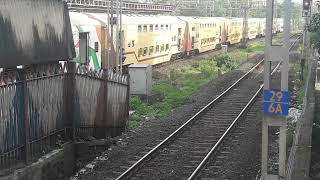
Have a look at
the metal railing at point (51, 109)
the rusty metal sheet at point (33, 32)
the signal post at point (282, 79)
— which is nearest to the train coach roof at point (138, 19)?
the metal railing at point (51, 109)

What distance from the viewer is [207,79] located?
28.6m

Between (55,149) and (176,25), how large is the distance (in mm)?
25644

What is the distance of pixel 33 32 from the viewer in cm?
964

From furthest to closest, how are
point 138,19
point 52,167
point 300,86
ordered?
point 138,19 < point 300,86 < point 52,167

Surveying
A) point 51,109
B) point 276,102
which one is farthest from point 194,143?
point 276,102

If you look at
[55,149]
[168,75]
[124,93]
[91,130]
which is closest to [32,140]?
[55,149]

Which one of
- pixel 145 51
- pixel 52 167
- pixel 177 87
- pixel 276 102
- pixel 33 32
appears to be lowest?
pixel 177 87

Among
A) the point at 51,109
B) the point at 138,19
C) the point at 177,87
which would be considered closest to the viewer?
the point at 51,109

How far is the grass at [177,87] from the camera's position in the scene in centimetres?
1790

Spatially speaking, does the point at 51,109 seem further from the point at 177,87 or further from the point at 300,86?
the point at 300,86

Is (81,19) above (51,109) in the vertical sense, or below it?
above

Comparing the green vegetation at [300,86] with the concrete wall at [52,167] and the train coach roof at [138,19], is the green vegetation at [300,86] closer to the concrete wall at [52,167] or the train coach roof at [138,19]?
the train coach roof at [138,19]

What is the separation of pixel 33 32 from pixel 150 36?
19.6 m

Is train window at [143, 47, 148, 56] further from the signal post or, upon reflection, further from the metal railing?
the signal post
